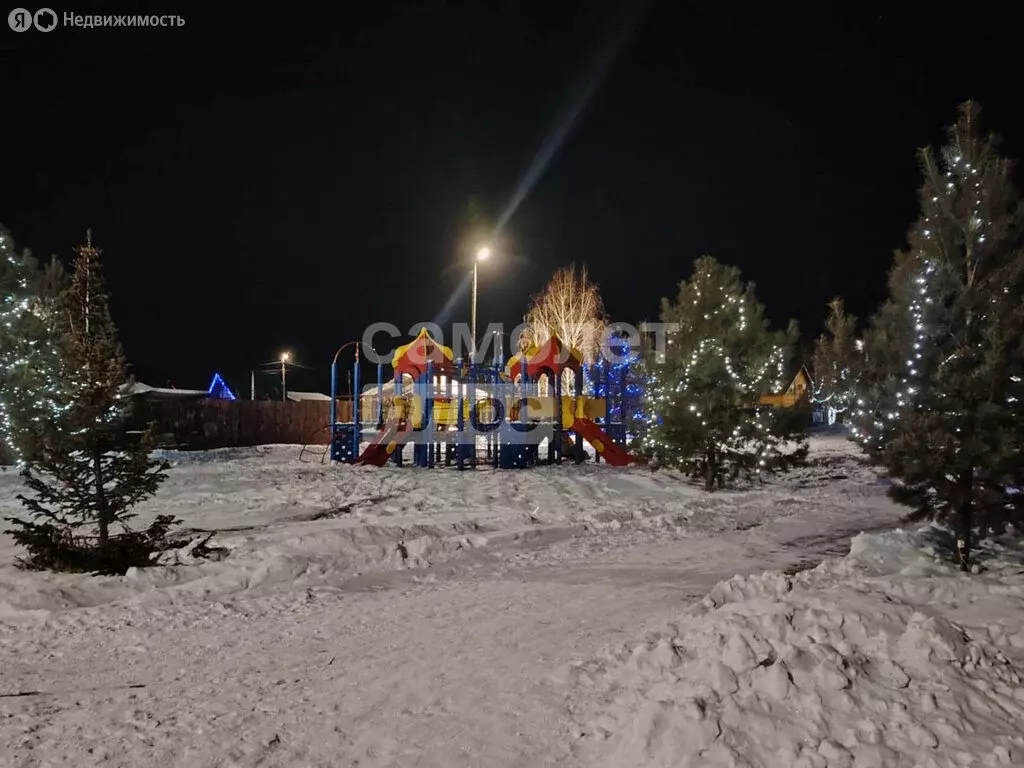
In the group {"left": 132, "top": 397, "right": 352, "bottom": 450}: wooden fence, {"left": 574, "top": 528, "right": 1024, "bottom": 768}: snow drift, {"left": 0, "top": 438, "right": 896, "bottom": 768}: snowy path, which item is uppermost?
{"left": 574, "top": 528, "right": 1024, "bottom": 768}: snow drift

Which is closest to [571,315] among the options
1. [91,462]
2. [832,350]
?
[832,350]

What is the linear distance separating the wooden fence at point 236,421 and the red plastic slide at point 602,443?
39.9ft

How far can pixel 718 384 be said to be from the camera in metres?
16.4

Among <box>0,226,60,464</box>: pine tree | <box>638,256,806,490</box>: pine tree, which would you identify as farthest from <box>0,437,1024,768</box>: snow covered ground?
<box>0,226,60,464</box>: pine tree

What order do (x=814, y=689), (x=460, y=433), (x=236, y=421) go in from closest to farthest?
(x=814, y=689) → (x=460, y=433) → (x=236, y=421)

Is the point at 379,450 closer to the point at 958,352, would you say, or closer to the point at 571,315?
the point at 958,352

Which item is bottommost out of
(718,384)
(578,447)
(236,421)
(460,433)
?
(236,421)

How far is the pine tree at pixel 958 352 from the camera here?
322 inches

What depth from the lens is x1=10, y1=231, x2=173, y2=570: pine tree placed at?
823 centimetres

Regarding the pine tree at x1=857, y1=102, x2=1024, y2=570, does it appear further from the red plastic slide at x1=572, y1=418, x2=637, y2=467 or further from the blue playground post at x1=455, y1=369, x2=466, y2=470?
the red plastic slide at x1=572, y1=418, x2=637, y2=467

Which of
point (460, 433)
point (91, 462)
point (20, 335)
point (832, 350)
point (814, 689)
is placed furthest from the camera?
point (832, 350)

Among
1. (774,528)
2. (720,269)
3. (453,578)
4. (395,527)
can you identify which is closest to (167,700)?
(453,578)

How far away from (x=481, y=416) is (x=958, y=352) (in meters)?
16.9

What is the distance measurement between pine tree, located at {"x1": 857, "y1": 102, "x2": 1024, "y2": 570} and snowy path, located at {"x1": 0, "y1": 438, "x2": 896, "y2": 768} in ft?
7.10
